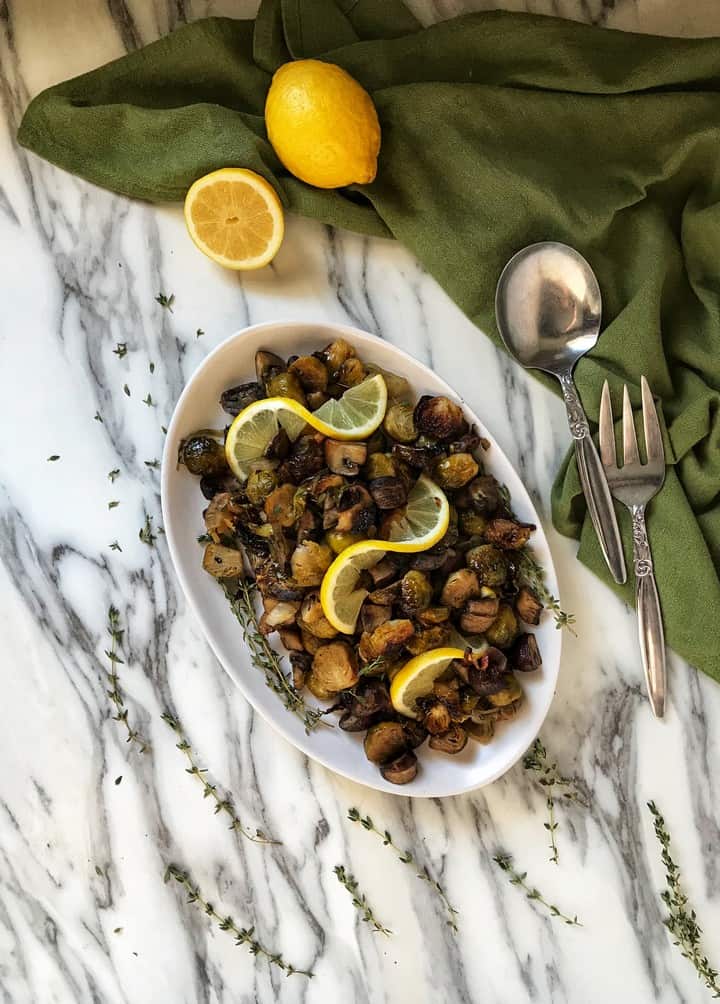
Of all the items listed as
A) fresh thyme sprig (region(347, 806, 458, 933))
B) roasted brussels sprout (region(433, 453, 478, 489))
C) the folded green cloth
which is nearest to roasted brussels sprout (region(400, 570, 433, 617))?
roasted brussels sprout (region(433, 453, 478, 489))

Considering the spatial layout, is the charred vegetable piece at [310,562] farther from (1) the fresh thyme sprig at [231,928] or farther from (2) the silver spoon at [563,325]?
(1) the fresh thyme sprig at [231,928]

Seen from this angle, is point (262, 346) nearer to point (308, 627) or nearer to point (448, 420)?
point (448, 420)

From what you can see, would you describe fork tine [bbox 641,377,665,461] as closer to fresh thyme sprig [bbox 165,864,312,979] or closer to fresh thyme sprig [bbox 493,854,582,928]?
fresh thyme sprig [bbox 493,854,582,928]

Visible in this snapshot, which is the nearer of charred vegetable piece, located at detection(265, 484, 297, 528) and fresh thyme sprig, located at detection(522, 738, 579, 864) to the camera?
charred vegetable piece, located at detection(265, 484, 297, 528)

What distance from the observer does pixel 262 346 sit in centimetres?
129

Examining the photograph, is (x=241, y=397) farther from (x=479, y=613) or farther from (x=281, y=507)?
(x=479, y=613)

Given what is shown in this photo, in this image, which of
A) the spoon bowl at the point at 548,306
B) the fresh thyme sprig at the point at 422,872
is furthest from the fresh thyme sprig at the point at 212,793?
the spoon bowl at the point at 548,306

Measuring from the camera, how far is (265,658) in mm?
1324

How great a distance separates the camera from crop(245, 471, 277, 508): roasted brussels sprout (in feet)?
4.01

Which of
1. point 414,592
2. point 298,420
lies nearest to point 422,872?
point 414,592

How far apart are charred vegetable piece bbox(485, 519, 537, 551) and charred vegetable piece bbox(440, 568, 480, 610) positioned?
57 millimetres

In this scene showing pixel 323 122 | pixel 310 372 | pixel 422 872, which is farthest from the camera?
pixel 422 872

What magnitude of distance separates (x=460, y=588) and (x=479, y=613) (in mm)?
44

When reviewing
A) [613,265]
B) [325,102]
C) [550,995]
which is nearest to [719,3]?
[613,265]
